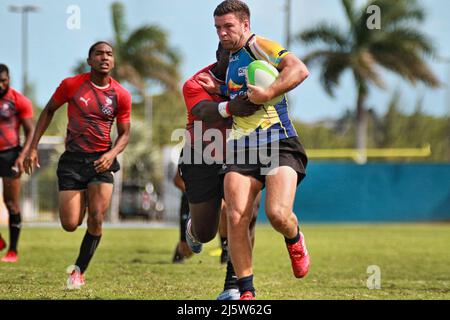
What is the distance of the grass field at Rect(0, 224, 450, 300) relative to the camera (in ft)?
27.5

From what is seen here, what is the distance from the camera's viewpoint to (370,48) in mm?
39375

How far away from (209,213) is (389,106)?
42.6 metres

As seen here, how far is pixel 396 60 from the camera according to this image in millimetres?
39188

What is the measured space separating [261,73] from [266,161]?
713 millimetres

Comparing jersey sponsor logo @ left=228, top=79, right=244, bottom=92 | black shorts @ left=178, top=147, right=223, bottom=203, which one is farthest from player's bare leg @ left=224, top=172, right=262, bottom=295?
black shorts @ left=178, top=147, right=223, bottom=203

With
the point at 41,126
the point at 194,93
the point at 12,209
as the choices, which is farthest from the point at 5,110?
the point at 194,93

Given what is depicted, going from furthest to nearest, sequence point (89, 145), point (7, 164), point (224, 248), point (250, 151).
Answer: point (7, 164) < point (224, 248) < point (89, 145) < point (250, 151)

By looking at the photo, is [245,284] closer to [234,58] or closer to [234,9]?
[234,58]

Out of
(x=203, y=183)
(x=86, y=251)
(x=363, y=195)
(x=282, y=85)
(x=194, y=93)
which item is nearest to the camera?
(x=282, y=85)

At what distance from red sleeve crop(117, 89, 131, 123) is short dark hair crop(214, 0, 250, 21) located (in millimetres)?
2575

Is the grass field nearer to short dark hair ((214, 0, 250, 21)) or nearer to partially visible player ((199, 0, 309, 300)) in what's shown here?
partially visible player ((199, 0, 309, 300))

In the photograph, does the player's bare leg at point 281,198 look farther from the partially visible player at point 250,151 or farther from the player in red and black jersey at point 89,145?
the player in red and black jersey at point 89,145

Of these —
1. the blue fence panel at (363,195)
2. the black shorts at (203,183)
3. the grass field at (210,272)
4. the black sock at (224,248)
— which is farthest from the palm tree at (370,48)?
the black shorts at (203,183)
